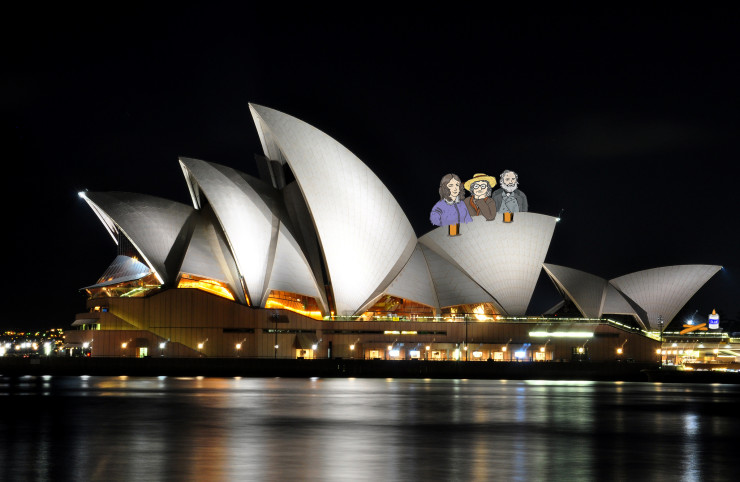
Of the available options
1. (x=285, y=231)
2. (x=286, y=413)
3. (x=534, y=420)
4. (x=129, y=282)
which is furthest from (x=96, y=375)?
(x=534, y=420)

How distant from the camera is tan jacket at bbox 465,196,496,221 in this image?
240 ft

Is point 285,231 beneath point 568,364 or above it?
above

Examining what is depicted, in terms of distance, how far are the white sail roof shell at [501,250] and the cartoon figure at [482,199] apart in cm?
55

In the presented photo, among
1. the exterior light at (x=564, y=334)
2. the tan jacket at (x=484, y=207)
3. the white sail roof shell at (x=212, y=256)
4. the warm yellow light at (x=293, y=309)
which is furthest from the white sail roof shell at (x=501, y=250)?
the white sail roof shell at (x=212, y=256)

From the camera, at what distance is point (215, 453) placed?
55.7 feet

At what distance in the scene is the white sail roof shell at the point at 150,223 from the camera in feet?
211

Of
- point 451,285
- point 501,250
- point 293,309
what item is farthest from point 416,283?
point 293,309

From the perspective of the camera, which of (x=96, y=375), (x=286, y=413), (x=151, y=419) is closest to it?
(x=151, y=419)

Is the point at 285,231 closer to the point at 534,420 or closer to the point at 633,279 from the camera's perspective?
the point at 633,279

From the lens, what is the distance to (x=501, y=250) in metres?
73.0

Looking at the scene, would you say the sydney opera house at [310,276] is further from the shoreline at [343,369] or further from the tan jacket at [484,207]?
the shoreline at [343,369]

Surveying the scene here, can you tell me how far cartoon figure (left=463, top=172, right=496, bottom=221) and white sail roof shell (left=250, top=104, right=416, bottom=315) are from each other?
7.19 metres

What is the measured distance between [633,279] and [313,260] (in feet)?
99.8

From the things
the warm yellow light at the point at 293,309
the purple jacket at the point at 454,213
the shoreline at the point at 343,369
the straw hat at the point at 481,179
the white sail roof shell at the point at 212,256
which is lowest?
the shoreline at the point at 343,369
